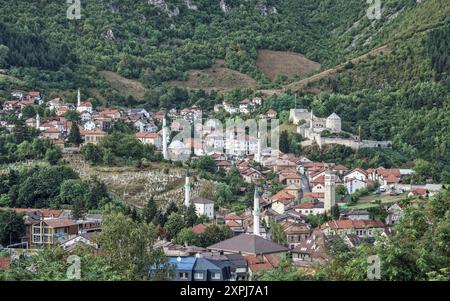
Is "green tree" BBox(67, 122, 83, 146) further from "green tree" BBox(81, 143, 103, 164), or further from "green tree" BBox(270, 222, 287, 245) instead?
"green tree" BBox(270, 222, 287, 245)

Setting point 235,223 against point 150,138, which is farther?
point 150,138

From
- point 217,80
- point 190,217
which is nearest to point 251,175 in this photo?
point 190,217

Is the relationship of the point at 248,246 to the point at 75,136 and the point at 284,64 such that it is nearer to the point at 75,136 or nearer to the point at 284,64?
the point at 75,136

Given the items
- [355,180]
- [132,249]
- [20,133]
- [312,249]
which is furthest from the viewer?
[20,133]

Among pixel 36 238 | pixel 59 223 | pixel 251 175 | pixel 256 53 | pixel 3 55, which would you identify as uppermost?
pixel 256 53

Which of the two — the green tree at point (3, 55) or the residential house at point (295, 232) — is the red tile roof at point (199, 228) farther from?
the green tree at point (3, 55)

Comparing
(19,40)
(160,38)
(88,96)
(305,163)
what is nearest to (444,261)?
(305,163)
